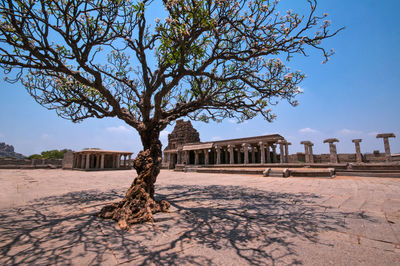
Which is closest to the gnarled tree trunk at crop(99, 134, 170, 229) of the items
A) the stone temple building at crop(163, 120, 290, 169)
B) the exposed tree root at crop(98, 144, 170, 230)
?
the exposed tree root at crop(98, 144, 170, 230)

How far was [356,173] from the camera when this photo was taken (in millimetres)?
13734

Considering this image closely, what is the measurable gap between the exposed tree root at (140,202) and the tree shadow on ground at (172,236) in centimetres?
26

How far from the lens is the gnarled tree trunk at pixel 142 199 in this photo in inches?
167

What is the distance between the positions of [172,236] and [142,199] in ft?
6.07

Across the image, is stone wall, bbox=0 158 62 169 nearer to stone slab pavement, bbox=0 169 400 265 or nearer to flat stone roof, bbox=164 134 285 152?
flat stone roof, bbox=164 134 285 152

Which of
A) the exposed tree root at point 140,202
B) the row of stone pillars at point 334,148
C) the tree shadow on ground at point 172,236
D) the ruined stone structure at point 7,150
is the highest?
the ruined stone structure at point 7,150

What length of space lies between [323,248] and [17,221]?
6.48m

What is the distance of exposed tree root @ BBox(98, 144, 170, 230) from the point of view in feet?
13.8

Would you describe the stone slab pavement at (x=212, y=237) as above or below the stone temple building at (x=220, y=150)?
below

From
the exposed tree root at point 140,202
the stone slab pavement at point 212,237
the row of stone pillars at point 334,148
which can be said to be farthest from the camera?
the row of stone pillars at point 334,148

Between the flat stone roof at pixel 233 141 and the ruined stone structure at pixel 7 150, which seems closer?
the flat stone roof at pixel 233 141

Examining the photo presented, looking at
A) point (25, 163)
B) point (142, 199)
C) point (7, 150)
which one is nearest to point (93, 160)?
point (25, 163)

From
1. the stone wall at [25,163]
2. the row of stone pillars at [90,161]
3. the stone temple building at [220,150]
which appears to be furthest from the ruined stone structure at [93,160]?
the stone temple building at [220,150]

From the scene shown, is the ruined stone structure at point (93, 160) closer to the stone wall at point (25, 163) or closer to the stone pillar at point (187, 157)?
the stone wall at point (25, 163)
